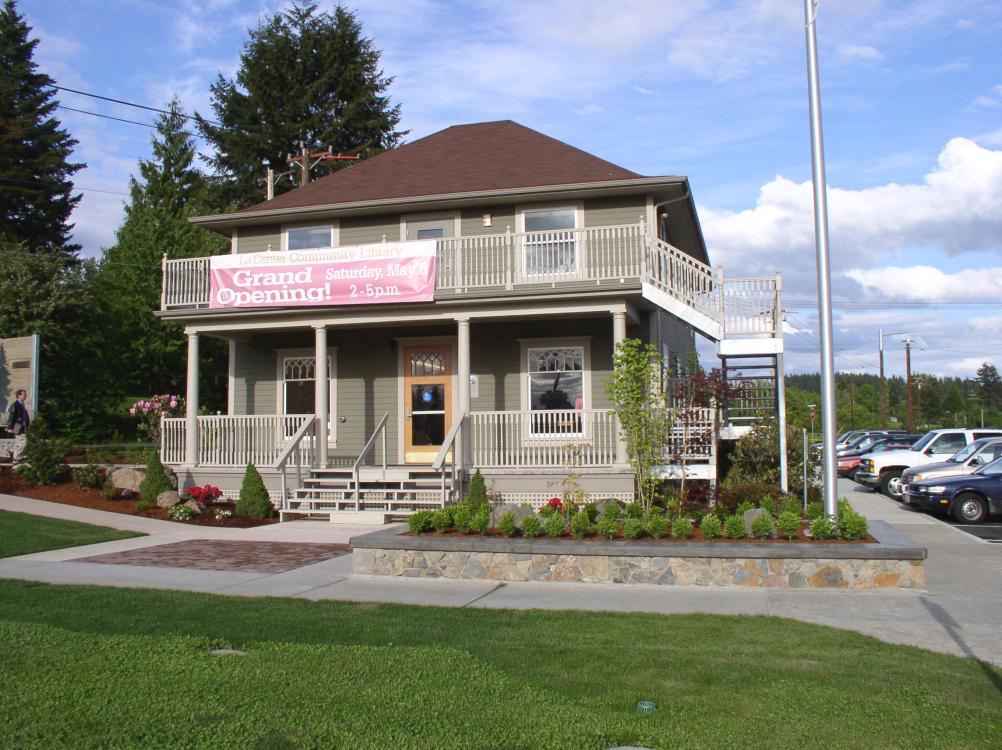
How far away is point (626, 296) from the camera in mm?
15852

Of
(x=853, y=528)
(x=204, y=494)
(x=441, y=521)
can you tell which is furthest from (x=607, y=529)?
(x=204, y=494)

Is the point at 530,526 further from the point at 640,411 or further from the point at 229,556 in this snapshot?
the point at 229,556

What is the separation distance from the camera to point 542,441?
53.6 ft

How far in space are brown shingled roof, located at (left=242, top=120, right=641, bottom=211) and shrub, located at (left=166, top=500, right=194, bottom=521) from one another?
23.4 feet

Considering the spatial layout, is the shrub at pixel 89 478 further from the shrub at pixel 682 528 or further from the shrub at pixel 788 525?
the shrub at pixel 788 525

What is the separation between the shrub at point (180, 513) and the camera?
15859mm

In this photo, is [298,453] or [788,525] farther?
[298,453]

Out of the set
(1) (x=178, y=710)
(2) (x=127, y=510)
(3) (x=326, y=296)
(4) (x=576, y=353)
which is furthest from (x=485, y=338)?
(1) (x=178, y=710)

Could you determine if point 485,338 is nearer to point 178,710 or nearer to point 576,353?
point 576,353

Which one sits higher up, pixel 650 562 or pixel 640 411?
pixel 640 411

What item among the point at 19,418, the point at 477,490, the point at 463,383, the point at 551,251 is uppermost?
the point at 551,251

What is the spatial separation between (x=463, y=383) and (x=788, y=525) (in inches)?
311

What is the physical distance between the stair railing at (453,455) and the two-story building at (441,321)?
0.19 feet

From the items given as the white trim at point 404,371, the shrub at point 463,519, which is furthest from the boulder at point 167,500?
the shrub at point 463,519
